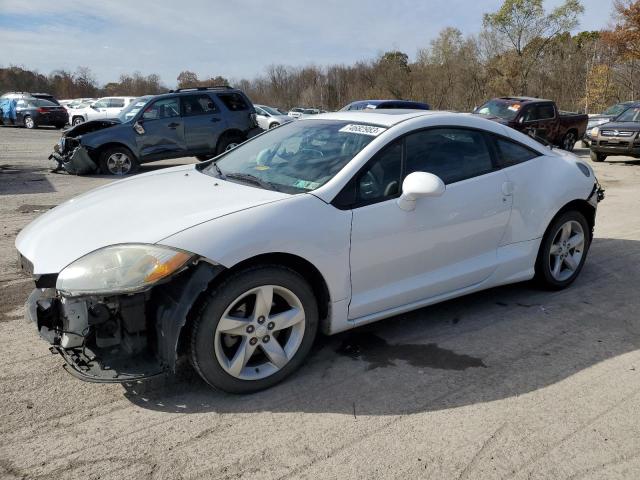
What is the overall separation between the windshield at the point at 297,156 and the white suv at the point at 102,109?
1030 inches

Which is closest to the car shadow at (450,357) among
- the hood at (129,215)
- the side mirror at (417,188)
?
the hood at (129,215)

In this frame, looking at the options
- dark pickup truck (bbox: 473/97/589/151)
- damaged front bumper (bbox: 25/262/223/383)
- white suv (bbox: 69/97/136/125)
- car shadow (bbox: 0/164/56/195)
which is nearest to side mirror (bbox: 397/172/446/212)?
damaged front bumper (bbox: 25/262/223/383)

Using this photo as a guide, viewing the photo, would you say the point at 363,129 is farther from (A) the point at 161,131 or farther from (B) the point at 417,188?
(A) the point at 161,131

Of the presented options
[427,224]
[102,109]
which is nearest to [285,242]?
[427,224]

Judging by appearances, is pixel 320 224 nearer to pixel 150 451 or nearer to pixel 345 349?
pixel 345 349

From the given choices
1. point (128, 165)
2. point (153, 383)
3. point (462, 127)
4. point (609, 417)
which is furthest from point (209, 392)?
point (128, 165)

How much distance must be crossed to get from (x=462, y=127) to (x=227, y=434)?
2731mm

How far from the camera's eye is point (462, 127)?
4.00 meters

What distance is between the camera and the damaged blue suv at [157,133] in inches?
454

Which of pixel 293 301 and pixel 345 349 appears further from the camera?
pixel 345 349

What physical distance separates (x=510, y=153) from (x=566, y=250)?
112 cm

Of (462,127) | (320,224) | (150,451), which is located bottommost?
(150,451)

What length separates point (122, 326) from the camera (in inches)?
110

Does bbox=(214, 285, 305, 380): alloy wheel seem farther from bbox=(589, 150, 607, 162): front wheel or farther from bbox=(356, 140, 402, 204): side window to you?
bbox=(589, 150, 607, 162): front wheel
